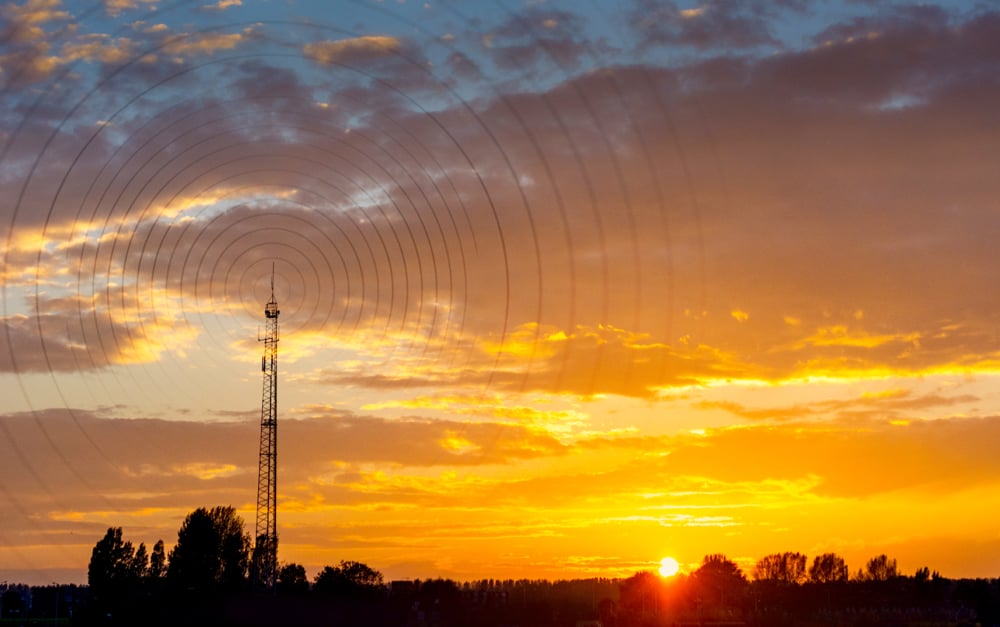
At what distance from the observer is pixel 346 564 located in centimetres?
19062

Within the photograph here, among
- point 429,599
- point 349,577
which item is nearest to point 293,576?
point 349,577

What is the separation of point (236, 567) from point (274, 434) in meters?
65.8

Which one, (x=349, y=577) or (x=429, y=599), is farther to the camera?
(x=349, y=577)

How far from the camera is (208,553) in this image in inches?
6890

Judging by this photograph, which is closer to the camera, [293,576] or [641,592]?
[641,592]

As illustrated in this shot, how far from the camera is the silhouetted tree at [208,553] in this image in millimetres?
171375

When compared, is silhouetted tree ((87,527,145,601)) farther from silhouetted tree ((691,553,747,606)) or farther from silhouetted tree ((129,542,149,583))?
silhouetted tree ((691,553,747,606))

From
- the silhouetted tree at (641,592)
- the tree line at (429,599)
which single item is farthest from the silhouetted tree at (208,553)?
the silhouetted tree at (641,592)

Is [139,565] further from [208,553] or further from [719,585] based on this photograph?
[719,585]

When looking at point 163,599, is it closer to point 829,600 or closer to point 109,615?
point 109,615

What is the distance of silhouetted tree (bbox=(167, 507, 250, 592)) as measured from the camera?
562 ft

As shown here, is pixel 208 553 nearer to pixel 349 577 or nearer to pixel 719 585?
pixel 349 577

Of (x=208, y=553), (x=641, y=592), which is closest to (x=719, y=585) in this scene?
(x=641, y=592)

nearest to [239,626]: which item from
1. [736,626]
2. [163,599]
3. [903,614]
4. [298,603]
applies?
[298,603]
